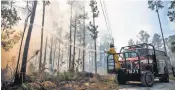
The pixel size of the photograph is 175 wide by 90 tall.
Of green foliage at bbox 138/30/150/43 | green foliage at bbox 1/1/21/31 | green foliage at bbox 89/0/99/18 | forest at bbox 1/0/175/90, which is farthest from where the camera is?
green foliage at bbox 138/30/150/43

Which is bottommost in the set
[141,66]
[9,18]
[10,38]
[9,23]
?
[141,66]

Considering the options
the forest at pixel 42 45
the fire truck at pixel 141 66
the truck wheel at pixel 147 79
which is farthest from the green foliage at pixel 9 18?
the truck wheel at pixel 147 79

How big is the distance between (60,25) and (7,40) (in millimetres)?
24550

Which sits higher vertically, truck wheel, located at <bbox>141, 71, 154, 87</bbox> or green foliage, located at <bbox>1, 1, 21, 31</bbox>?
green foliage, located at <bbox>1, 1, 21, 31</bbox>

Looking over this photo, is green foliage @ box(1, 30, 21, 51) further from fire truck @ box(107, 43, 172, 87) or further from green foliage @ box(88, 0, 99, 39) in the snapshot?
green foliage @ box(88, 0, 99, 39)

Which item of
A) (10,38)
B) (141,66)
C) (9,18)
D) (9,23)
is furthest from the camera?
(9,23)

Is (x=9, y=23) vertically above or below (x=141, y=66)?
above

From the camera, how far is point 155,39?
220ft

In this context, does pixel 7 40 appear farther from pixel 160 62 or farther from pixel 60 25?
pixel 60 25

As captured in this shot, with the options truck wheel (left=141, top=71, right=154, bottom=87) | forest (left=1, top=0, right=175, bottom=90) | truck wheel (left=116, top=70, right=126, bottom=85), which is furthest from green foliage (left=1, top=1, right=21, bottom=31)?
truck wheel (left=141, top=71, right=154, bottom=87)

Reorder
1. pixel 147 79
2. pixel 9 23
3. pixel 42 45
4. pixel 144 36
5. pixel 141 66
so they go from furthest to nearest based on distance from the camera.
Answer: pixel 144 36 → pixel 42 45 → pixel 9 23 → pixel 141 66 → pixel 147 79

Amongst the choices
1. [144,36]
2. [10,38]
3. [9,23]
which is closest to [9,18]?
[9,23]

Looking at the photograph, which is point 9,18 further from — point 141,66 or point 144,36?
point 144,36

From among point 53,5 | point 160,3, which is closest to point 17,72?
point 53,5
